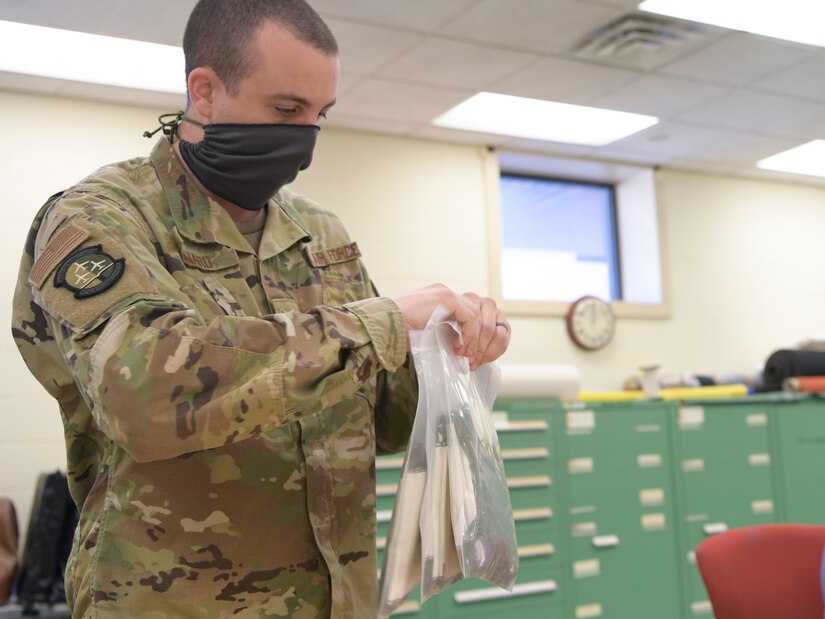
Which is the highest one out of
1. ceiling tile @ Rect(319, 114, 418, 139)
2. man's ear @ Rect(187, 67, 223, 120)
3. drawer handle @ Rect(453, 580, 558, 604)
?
ceiling tile @ Rect(319, 114, 418, 139)

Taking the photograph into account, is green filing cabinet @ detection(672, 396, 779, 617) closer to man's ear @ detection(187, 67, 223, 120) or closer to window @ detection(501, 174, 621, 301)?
window @ detection(501, 174, 621, 301)

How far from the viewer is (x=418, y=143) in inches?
196

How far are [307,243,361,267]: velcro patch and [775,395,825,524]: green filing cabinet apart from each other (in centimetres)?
393

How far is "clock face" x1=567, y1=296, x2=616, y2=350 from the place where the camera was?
5.25 meters

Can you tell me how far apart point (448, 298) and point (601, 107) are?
3904 millimetres

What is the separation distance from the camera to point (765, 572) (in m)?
1.96

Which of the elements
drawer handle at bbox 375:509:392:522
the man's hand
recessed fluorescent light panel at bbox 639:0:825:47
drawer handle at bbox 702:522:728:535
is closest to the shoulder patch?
the man's hand

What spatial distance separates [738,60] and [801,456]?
2084mm

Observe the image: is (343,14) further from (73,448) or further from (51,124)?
(73,448)

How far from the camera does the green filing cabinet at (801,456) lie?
4.47m

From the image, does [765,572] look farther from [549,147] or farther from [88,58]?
[549,147]

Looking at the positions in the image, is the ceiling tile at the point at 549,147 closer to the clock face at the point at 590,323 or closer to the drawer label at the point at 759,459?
the clock face at the point at 590,323

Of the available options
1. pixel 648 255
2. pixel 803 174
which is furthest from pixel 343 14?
pixel 803 174

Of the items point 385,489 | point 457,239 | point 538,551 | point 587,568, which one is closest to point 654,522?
point 587,568
